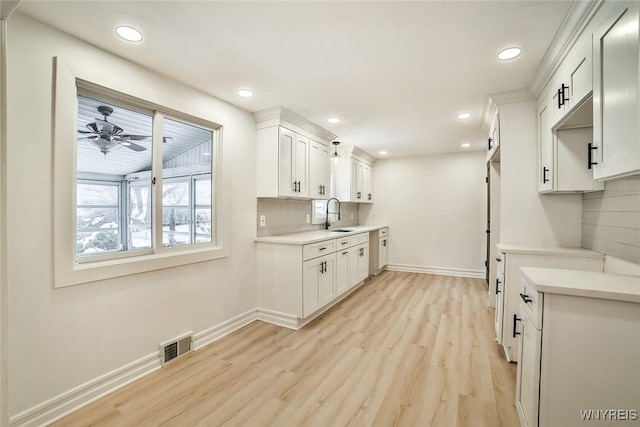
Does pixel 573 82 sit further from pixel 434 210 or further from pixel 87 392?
pixel 434 210

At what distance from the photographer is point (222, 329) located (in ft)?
9.49

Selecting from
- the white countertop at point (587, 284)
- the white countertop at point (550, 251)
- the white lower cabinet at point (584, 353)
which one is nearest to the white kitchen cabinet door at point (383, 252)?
the white countertop at point (550, 251)

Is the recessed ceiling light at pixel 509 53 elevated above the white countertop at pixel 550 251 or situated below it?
above

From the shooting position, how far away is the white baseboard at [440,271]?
5340 millimetres

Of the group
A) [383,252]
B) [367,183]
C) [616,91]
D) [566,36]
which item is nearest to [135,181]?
[616,91]

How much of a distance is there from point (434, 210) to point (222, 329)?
4.49m

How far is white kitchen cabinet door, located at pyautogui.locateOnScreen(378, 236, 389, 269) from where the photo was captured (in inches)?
216

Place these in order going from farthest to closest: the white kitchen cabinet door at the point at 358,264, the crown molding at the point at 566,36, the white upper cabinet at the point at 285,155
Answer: the white kitchen cabinet door at the point at 358,264 < the white upper cabinet at the point at 285,155 < the crown molding at the point at 566,36

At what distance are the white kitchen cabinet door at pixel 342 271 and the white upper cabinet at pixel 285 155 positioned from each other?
90cm

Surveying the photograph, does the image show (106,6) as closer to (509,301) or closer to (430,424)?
(430,424)

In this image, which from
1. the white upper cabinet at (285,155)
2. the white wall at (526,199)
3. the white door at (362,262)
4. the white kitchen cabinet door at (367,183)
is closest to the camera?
the white wall at (526,199)

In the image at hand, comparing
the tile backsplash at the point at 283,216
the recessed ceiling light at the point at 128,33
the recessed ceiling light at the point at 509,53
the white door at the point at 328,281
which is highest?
the recessed ceiling light at the point at 509,53

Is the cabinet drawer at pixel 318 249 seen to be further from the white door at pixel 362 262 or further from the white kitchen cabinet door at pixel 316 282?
the white door at pixel 362 262

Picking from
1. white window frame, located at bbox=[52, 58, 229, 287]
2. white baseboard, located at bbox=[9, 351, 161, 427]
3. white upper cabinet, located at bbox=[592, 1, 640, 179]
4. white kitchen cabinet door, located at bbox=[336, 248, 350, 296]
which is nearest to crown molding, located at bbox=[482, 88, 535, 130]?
white upper cabinet, located at bbox=[592, 1, 640, 179]
